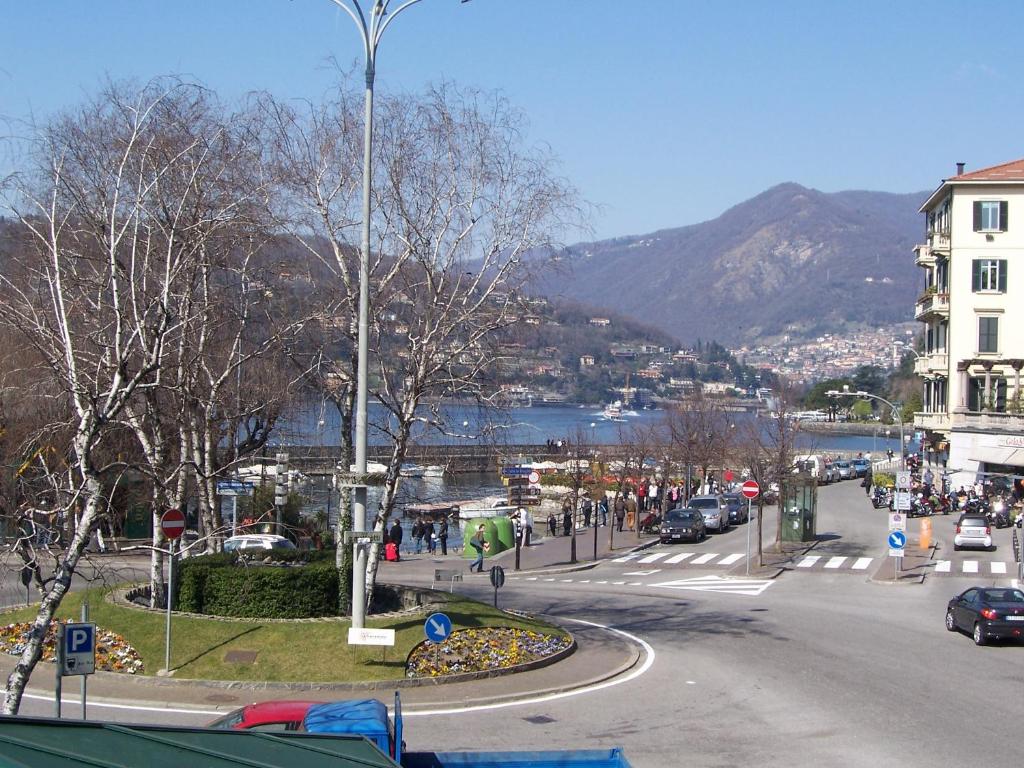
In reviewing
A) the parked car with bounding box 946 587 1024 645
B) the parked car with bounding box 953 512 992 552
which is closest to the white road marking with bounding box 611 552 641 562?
the parked car with bounding box 953 512 992 552

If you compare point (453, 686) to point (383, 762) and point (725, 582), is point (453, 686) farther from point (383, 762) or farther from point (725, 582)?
point (725, 582)

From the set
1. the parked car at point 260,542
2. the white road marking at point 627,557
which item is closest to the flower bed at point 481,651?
the parked car at point 260,542

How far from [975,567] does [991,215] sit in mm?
33495

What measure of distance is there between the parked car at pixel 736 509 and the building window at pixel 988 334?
18944 mm

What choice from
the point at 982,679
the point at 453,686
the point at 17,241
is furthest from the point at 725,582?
the point at 17,241

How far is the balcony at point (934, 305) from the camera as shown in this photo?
224ft

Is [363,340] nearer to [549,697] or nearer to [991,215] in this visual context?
[549,697]

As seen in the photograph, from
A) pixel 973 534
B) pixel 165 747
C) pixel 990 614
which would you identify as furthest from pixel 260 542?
pixel 165 747

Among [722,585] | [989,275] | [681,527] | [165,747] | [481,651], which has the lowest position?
[722,585]

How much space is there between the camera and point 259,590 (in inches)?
866

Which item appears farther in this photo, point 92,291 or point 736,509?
point 736,509

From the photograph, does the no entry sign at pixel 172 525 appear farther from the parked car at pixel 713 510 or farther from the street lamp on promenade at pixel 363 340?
the parked car at pixel 713 510

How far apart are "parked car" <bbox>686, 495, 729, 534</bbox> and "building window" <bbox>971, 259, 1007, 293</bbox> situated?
23.7m

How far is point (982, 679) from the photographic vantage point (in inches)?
788
